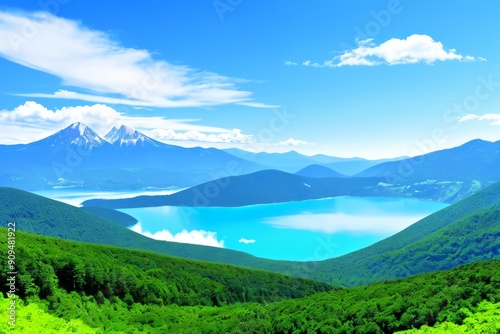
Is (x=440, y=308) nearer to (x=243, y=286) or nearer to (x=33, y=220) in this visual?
(x=243, y=286)

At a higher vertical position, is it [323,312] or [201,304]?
[323,312]

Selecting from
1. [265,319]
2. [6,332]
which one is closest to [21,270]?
[6,332]

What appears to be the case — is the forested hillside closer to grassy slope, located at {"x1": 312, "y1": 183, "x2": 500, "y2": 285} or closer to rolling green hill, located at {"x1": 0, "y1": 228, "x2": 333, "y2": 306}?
rolling green hill, located at {"x1": 0, "y1": 228, "x2": 333, "y2": 306}

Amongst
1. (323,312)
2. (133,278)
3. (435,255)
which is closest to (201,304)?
(133,278)

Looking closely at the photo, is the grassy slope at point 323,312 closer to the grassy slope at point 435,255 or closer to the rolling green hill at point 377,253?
the rolling green hill at point 377,253

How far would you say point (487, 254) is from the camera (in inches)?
5463

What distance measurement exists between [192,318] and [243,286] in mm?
33629

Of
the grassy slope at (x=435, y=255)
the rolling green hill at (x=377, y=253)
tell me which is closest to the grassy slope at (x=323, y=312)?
the rolling green hill at (x=377, y=253)

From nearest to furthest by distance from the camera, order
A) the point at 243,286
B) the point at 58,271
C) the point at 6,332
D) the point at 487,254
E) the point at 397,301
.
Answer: the point at 6,332
the point at 397,301
the point at 58,271
the point at 243,286
the point at 487,254

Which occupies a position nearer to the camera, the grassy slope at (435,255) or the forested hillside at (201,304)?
the forested hillside at (201,304)

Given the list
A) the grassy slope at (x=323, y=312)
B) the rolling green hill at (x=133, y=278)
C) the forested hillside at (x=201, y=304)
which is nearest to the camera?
the forested hillside at (x=201, y=304)

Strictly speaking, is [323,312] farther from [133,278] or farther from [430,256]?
[430,256]

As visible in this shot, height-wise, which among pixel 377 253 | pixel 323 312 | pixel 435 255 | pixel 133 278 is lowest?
pixel 377 253

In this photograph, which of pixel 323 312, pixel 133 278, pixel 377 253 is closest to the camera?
pixel 323 312
